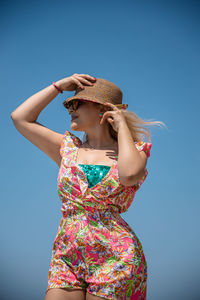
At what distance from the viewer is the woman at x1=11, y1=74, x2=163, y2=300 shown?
1.92 m

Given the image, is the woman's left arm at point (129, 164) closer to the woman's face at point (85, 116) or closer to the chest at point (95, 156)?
the chest at point (95, 156)

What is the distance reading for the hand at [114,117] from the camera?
220 centimetres

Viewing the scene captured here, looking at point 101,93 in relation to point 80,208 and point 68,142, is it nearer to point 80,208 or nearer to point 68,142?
point 68,142

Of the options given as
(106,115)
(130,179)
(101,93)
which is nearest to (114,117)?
(106,115)

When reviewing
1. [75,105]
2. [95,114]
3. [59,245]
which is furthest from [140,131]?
[59,245]

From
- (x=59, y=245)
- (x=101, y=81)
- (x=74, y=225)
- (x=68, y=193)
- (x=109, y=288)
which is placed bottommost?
(x=109, y=288)

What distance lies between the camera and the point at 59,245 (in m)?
2.04

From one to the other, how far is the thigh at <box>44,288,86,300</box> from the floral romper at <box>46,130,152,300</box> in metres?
0.02

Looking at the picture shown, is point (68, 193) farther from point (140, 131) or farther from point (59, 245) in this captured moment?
point (140, 131)

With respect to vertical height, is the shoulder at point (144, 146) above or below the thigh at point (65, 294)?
above

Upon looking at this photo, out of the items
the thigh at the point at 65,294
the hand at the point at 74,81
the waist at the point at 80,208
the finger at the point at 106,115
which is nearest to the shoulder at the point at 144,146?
the finger at the point at 106,115

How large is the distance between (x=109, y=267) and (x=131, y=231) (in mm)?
280

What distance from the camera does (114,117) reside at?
2225mm

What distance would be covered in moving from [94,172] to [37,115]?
0.59 meters
